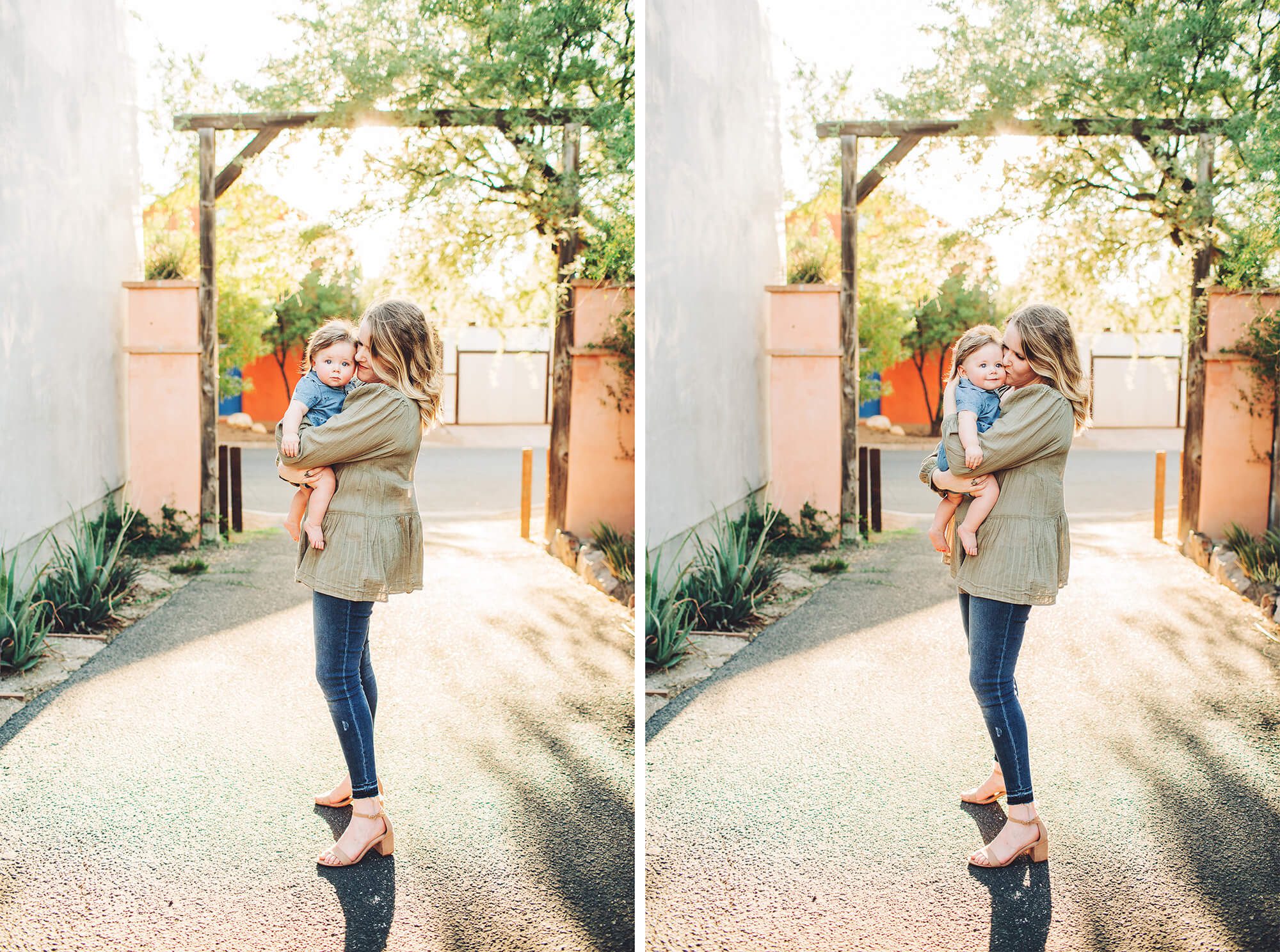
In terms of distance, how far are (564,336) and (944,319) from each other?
932mm

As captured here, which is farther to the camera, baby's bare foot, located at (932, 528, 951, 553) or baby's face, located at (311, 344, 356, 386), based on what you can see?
baby's bare foot, located at (932, 528, 951, 553)

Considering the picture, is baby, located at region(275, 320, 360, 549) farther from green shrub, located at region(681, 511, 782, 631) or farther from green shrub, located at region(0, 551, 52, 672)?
green shrub, located at region(681, 511, 782, 631)

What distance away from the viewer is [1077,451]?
7.32 ft

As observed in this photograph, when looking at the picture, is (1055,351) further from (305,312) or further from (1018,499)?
(305,312)

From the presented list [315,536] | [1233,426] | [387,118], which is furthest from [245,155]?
[1233,426]

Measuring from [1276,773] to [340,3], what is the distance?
2.91m

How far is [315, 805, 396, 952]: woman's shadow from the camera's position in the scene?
Answer: 2.14 m

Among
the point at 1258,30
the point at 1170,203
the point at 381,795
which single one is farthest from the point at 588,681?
the point at 1258,30

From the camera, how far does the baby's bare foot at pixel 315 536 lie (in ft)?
6.84

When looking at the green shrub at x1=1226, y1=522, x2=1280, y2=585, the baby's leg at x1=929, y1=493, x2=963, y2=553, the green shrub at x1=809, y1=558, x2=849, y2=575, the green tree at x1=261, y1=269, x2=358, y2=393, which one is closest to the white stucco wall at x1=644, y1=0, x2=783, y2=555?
the green shrub at x1=809, y1=558, x2=849, y2=575

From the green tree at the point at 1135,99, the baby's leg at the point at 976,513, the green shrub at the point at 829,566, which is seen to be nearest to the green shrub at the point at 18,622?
the green shrub at the point at 829,566

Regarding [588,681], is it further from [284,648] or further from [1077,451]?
[1077,451]

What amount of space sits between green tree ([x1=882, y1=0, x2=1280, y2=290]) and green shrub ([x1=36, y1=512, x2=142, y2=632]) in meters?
2.19

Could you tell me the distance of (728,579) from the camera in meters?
2.54
